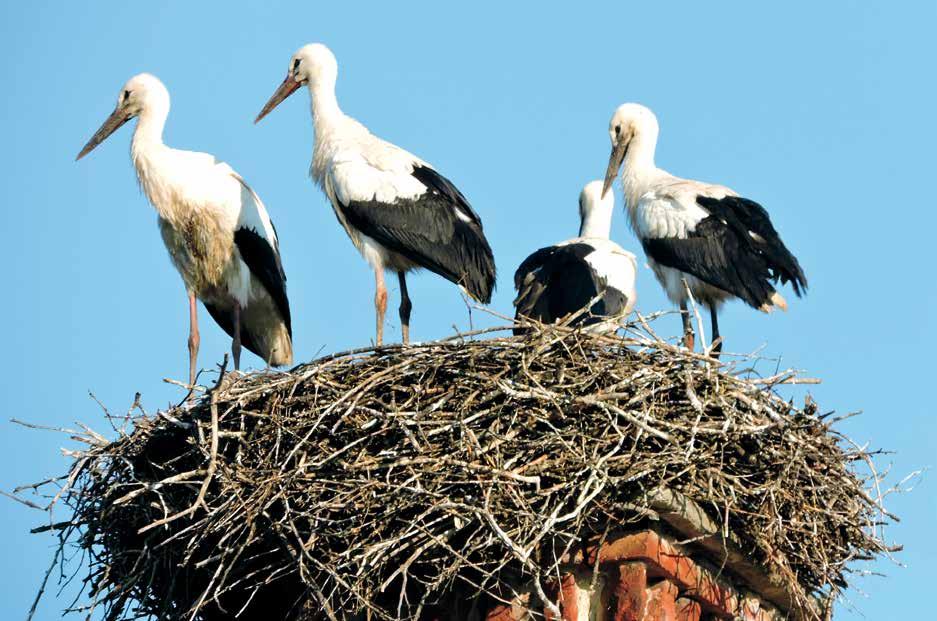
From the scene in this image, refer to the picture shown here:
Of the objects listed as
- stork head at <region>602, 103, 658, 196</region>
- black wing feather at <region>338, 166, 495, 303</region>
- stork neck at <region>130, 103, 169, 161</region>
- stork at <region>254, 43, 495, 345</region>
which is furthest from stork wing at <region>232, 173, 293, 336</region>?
stork head at <region>602, 103, 658, 196</region>

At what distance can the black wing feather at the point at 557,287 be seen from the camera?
28.7 feet

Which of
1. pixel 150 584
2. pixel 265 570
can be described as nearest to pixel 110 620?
pixel 150 584

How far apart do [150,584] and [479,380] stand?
1700 mm

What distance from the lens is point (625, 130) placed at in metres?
10.3

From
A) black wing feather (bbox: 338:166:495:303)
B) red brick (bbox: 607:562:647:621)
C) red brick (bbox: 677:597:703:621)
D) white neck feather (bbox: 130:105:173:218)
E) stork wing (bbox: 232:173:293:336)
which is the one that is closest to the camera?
red brick (bbox: 607:562:647:621)

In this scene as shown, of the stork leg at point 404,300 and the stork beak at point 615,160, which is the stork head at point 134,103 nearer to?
the stork leg at point 404,300

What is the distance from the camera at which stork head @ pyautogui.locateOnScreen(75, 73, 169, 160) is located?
10.0 metres

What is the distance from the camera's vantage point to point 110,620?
7.20 m

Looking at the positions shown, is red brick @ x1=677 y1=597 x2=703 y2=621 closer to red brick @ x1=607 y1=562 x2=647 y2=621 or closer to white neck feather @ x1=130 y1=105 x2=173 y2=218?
red brick @ x1=607 y1=562 x2=647 y2=621

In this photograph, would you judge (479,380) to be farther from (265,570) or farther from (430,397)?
(265,570)

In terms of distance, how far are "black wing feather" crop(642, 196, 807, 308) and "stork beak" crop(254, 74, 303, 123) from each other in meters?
2.60

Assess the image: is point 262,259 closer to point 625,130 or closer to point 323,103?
point 323,103

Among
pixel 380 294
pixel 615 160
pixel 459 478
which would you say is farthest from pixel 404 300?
pixel 459 478

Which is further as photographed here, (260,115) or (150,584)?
(260,115)
